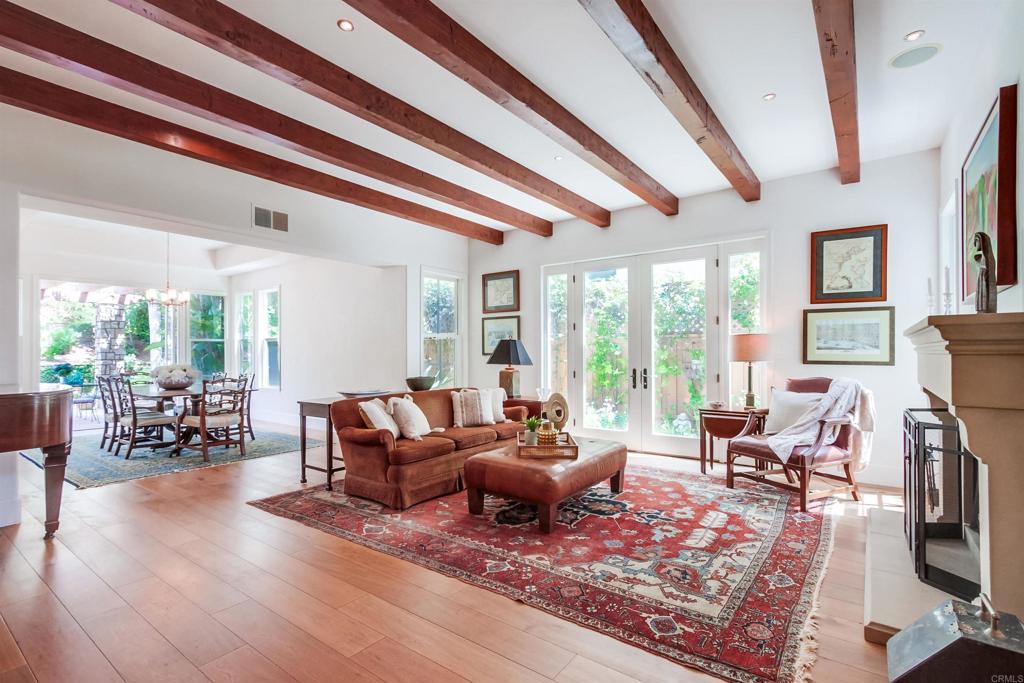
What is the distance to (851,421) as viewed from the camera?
12.0ft

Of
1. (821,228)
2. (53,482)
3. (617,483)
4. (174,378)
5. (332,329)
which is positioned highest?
(821,228)

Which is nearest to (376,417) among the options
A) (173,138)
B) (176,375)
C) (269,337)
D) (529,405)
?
(529,405)

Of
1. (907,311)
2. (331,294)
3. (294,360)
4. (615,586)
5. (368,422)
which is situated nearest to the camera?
(615,586)

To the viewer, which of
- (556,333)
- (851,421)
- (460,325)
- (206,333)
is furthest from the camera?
(206,333)

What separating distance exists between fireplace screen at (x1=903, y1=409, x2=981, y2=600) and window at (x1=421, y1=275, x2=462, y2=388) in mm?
5116

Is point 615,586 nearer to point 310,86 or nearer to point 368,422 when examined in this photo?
point 368,422

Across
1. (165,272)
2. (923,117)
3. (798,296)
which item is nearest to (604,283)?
(798,296)

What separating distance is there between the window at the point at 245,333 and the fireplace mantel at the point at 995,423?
356 inches

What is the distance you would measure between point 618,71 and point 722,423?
3.04 m

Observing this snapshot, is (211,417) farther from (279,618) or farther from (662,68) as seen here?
(662,68)

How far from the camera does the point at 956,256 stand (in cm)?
350

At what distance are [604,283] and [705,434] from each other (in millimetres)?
2094

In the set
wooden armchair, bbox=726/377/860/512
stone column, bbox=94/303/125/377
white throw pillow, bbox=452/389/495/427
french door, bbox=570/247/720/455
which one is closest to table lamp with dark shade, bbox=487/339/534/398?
white throw pillow, bbox=452/389/495/427

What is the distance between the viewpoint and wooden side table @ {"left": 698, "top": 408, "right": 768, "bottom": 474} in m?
4.29
